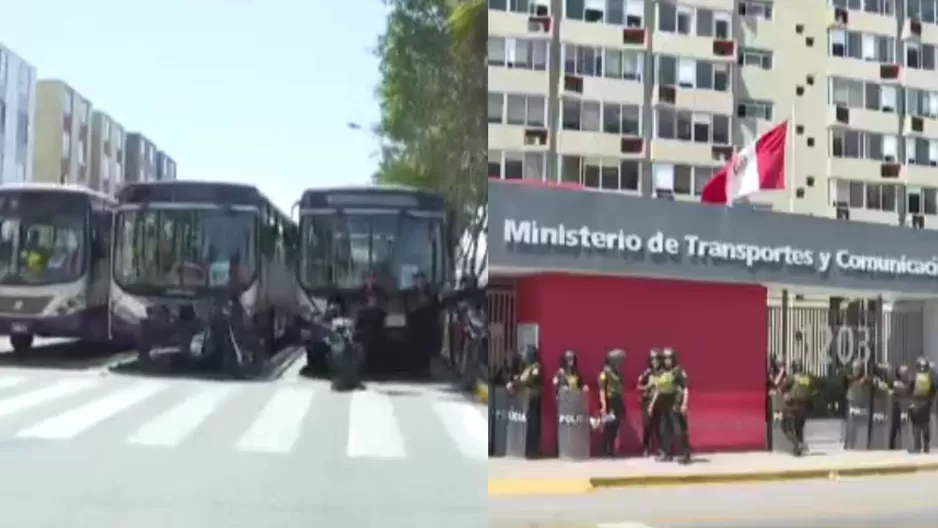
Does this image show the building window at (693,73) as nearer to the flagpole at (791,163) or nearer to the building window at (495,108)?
the flagpole at (791,163)

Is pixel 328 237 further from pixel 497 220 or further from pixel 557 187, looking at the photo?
pixel 557 187

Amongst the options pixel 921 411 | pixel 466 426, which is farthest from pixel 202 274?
pixel 921 411

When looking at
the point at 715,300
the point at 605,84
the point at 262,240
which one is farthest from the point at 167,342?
the point at 715,300

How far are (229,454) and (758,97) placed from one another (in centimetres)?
751

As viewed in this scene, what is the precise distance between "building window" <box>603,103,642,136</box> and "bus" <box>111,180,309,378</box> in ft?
13.1

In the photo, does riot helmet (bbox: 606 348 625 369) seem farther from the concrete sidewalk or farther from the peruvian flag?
the peruvian flag

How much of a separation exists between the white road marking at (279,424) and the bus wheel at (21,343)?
31 centimetres

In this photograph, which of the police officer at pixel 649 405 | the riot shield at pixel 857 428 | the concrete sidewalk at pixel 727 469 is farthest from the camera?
the riot shield at pixel 857 428

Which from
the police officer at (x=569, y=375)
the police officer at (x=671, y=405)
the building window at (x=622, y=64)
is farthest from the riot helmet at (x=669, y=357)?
the building window at (x=622, y=64)

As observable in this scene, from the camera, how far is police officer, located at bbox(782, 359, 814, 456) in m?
6.88

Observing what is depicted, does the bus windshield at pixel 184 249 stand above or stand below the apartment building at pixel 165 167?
below

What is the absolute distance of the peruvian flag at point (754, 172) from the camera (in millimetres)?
7032

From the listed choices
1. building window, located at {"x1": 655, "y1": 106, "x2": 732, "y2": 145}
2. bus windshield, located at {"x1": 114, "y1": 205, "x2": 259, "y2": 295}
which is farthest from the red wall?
bus windshield, located at {"x1": 114, "y1": 205, "x2": 259, "y2": 295}

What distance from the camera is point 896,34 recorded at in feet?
21.0
